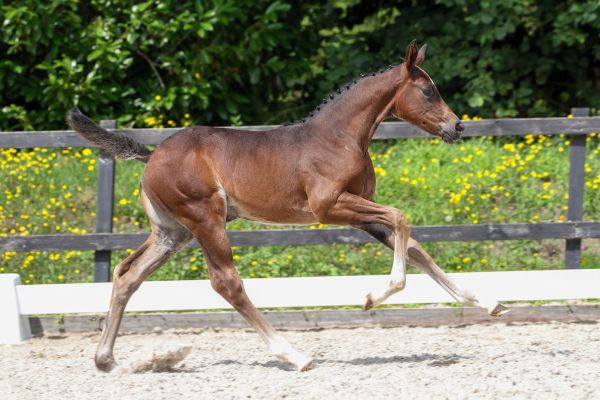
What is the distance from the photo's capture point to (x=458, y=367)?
5227 millimetres

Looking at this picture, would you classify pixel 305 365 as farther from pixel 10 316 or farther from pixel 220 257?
pixel 10 316

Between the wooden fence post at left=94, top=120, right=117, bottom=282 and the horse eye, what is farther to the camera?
the wooden fence post at left=94, top=120, right=117, bottom=282

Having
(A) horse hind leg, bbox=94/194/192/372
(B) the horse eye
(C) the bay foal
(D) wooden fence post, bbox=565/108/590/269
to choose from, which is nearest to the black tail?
(C) the bay foal

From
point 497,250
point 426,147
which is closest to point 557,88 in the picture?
point 426,147

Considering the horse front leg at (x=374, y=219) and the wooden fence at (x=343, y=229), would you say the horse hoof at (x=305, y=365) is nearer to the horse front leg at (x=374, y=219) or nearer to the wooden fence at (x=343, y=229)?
the horse front leg at (x=374, y=219)

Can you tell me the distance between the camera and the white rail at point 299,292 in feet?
A: 22.3

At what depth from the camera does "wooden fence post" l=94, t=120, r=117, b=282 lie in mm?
7230

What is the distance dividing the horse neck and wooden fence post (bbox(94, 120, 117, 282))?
2.27m

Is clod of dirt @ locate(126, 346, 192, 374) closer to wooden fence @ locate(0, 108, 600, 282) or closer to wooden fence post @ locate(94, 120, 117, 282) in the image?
wooden fence @ locate(0, 108, 600, 282)

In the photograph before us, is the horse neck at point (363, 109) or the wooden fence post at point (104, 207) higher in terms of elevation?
the horse neck at point (363, 109)

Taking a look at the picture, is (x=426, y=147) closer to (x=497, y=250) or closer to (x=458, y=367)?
(x=497, y=250)

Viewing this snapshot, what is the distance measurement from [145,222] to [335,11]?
13.8ft

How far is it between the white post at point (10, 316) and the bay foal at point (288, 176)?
4.55 ft

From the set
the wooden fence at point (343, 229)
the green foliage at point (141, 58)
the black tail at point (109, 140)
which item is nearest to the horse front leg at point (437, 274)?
the black tail at point (109, 140)
